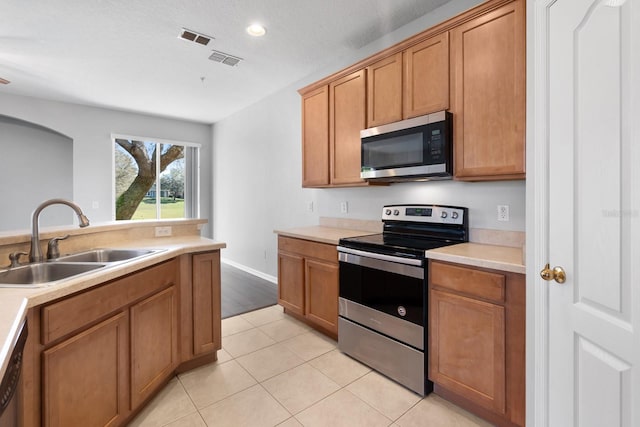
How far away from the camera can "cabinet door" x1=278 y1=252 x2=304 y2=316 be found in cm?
289

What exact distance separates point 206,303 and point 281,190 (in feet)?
7.37

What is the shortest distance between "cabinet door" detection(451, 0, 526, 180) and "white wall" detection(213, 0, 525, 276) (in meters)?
0.29

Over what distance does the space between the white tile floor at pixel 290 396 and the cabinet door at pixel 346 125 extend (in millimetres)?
1552

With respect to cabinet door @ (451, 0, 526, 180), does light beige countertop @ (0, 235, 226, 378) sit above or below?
below

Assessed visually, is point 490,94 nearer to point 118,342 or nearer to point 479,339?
point 479,339

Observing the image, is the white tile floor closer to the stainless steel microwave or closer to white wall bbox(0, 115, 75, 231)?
the stainless steel microwave

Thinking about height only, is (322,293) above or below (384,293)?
below

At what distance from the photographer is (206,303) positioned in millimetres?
2225

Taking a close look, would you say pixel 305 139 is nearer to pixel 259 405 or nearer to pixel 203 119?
pixel 259 405

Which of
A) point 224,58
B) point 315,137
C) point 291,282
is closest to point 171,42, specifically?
point 224,58

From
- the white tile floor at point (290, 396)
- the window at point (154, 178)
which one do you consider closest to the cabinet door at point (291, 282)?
the white tile floor at point (290, 396)

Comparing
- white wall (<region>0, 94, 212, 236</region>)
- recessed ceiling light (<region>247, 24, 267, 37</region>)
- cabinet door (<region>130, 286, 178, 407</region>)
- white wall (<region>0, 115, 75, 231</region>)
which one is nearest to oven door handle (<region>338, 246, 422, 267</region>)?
cabinet door (<region>130, 286, 178, 407</region>)

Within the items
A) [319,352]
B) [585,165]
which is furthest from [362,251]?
[585,165]

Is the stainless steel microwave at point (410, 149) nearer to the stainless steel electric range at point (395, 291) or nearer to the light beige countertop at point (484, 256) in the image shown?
the stainless steel electric range at point (395, 291)
